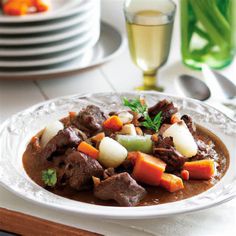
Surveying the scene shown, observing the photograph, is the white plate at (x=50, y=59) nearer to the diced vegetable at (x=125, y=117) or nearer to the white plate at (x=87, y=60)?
the white plate at (x=87, y=60)

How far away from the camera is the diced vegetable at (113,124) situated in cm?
221

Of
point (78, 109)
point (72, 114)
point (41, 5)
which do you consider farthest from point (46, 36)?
point (72, 114)

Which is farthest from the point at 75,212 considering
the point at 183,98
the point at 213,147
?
the point at 183,98

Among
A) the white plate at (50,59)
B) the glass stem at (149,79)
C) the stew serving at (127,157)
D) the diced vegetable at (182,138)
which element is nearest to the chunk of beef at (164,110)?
the stew serving at (127,157)

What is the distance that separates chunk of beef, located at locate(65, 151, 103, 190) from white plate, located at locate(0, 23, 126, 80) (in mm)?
891

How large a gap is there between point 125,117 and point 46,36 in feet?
2.52

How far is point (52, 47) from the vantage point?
2889 millimetres

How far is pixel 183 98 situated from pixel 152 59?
13.9 inches

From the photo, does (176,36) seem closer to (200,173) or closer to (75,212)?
(200,173)

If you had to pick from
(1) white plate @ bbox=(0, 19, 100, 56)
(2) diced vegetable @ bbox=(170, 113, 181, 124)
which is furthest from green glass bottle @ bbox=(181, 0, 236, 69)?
(2) diced vegetable @ bbox=(170, 113, 181, 124)

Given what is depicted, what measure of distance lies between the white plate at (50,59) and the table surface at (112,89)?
4.3 inches

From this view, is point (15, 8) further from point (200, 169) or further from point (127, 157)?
point (200, 169)

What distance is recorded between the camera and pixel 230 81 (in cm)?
281

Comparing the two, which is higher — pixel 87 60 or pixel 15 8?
pixel 15 8
